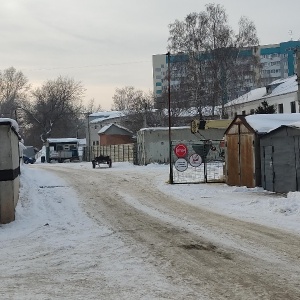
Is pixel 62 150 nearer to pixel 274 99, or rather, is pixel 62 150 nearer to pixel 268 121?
pixel 274 99

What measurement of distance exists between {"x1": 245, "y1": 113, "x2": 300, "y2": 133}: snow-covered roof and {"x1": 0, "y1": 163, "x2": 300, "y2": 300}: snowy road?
5.11 metres

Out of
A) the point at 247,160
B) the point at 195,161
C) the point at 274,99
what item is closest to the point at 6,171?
the point at 247,160

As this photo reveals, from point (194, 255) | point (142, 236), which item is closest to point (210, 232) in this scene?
point (142, 236)

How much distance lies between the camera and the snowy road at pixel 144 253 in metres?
6.34

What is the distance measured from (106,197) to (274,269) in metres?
11.2

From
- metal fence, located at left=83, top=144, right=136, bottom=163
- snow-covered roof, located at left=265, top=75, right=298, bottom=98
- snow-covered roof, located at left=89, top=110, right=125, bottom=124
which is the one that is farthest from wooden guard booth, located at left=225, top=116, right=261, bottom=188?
snow-covered roof, located at left=89, top=110, right=125, bottom=124

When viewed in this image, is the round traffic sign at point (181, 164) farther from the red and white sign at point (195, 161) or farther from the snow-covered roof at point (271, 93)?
the snow-covered roof at point (271, 93)

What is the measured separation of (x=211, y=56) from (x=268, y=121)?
27.0m

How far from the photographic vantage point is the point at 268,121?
824 inches

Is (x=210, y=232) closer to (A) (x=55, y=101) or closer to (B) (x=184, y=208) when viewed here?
(B) (x=184, y=208)

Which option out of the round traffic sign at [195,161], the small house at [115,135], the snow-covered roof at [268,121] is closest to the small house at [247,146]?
the snow-covered roof at [268,121]

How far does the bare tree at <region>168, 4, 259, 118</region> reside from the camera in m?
46.7

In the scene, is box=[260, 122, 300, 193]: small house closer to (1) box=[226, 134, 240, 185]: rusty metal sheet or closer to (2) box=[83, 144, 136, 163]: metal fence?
(1) box=[226, 134, 240, 185]: rusty metal sheet

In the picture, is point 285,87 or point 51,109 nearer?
Result: point 285,87
